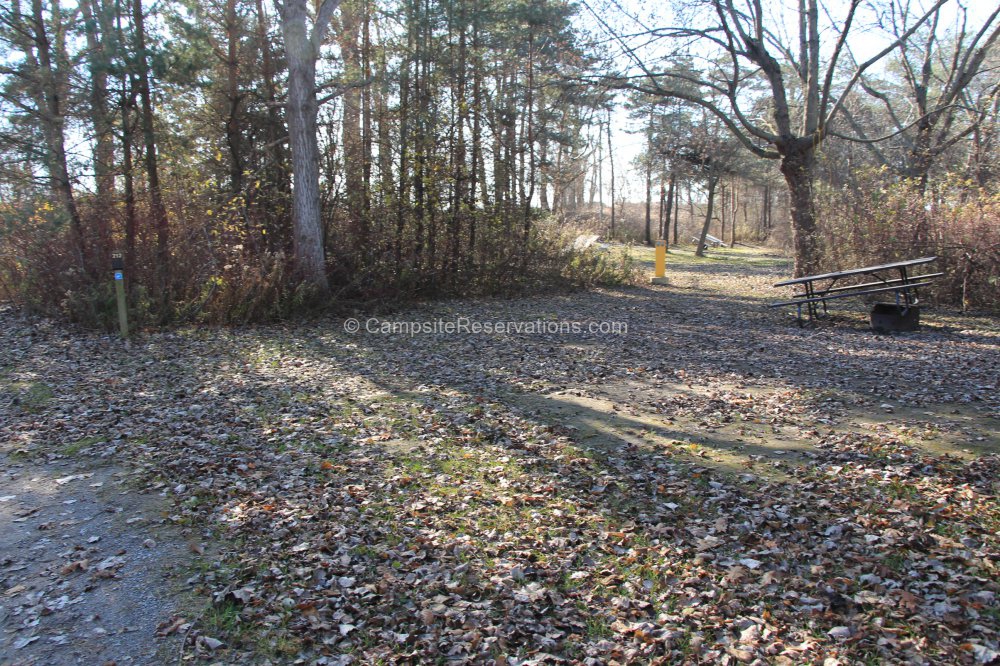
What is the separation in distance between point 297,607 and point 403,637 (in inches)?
25.4

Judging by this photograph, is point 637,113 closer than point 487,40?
No

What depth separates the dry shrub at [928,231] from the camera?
37.1 ft

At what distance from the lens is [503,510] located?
14.8 feet

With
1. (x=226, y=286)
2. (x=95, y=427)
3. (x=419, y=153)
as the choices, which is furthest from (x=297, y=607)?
(x=419, y=153)

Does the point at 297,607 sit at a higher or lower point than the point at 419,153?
lower

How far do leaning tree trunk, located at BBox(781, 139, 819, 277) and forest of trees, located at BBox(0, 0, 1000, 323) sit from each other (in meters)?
0.05

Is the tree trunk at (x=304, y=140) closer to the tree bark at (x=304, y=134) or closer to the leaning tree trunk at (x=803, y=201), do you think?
the tree bark at (x=304, y=134)

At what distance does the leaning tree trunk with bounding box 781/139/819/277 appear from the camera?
14422mm

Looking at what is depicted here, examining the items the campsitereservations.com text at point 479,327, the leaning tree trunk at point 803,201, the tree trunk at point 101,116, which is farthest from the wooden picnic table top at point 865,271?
the tree trunk at point 101,116

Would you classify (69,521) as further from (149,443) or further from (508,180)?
(508,180)

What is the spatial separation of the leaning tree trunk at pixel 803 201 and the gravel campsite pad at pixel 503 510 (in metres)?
6.36

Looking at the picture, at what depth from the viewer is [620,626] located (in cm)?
323

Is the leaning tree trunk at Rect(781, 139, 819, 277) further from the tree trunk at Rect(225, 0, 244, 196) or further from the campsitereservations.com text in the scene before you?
the tree trunk at Rect(225, 0, 244, 196)

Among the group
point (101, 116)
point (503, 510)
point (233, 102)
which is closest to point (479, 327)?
point (503, 510)
